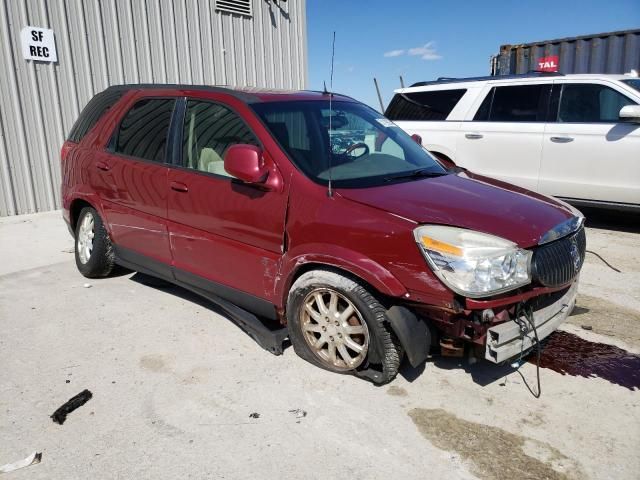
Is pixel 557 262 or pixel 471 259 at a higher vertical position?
pixel 471 259

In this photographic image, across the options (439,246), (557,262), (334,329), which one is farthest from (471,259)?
(334,329)

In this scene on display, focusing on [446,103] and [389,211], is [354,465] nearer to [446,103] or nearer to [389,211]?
[389,211]

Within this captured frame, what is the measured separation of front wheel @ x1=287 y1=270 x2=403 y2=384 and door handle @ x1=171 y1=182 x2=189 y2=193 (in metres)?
1.14

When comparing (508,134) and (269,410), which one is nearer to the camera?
(269,410)

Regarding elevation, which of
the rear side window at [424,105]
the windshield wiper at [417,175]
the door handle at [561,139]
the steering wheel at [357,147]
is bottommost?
the windshield wiper at [417,175]

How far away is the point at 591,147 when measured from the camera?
20.2 feet

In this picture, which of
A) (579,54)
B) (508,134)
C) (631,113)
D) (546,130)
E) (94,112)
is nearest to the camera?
(94,112)

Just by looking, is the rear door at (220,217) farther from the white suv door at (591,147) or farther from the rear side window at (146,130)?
the white suv door at (591,147)

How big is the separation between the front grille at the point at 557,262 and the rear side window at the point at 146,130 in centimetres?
271

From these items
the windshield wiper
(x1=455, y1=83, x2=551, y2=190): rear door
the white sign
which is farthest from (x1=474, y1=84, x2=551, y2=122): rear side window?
the white sign

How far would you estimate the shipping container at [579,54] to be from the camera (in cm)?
1126

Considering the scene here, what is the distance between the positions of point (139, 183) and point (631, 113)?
5.23m

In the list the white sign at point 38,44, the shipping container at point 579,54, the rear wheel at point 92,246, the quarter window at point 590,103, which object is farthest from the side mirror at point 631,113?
the white sign at point 38,44

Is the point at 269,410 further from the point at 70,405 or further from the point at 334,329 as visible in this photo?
the point at 70,405
